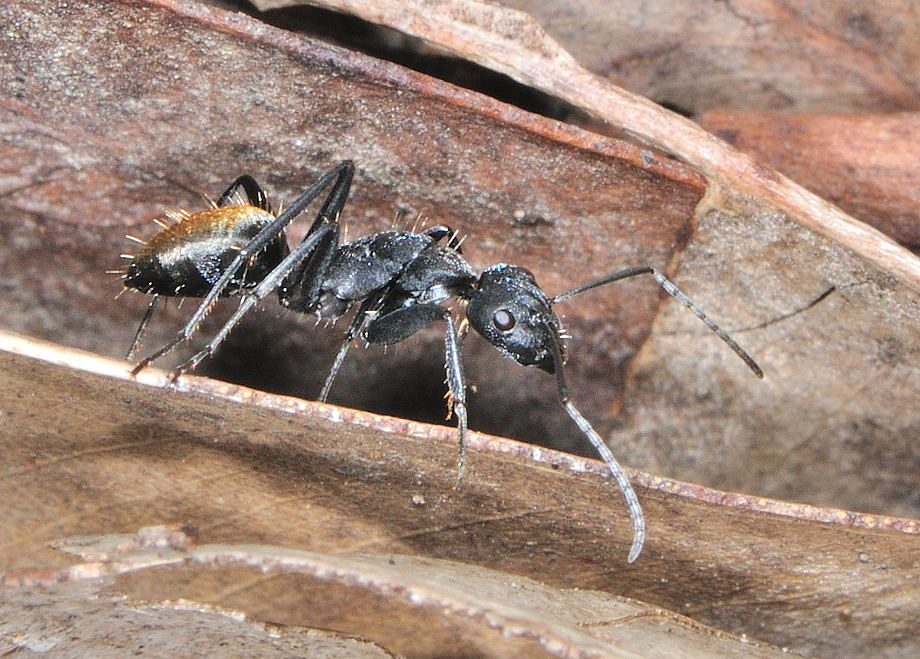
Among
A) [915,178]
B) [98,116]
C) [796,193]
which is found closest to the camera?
[796,193]

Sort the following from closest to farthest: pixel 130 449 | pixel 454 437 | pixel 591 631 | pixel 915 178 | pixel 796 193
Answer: pixel 591 631 < pixel 454 437 < pixel 130 449 < pixel 796 193 < pixel 915 178

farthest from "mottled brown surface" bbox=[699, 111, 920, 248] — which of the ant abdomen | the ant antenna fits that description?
the ant abdomen

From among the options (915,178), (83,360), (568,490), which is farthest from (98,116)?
(915,178)

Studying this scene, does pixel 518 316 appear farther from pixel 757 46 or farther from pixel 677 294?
pixel 757 46

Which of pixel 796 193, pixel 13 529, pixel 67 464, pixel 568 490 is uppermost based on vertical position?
pixel 796 193

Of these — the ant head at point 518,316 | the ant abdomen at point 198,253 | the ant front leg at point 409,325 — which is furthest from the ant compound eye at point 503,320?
the ant abdomen at point 198,253

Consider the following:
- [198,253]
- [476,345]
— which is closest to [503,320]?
[476,345]

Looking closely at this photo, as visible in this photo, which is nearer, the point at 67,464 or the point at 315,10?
the point at 67,464

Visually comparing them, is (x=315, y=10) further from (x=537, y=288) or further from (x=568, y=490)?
(x=568, y=490)
